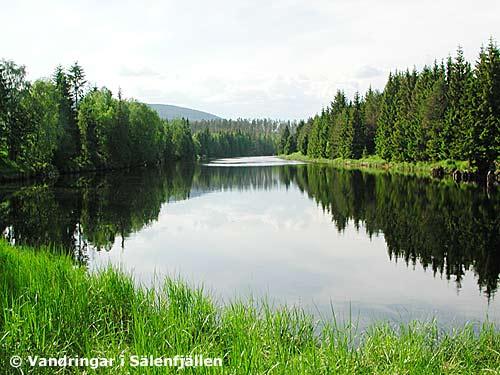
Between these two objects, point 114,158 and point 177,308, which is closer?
point 177,308

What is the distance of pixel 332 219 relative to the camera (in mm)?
26422

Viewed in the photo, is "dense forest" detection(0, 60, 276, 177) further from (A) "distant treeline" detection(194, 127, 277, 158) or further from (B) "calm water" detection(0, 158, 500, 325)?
(A) "distant treeline" detection(194, 127, 277, 158)

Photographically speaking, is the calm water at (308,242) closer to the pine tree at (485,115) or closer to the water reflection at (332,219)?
the water reflection at (332,219)

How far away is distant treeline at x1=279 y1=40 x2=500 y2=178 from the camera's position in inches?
1732

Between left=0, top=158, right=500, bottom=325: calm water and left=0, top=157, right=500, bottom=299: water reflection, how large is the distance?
0.06 meters

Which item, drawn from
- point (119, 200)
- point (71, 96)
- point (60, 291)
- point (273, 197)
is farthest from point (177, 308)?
point (71, 96)

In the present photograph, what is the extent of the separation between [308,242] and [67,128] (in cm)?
5061

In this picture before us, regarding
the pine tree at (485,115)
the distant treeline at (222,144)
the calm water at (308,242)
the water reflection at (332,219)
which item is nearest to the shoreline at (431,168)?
the pine tree at (485,115)

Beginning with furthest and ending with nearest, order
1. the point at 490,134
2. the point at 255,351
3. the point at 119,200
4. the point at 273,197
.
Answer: the point at 490,134 → the point at 273,197 → the point at 119,200 → the point at 255,351

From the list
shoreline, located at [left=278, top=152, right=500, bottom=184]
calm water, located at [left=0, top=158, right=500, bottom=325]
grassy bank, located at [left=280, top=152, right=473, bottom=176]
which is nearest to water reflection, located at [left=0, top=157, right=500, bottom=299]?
calm water, located at [left=0, top=158, right=500, bottom=325]

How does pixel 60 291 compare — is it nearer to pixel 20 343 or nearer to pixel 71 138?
pixel 20 343

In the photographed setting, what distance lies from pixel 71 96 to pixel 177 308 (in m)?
69.1

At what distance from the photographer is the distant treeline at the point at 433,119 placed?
44.0 meters

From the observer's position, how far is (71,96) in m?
70.4
